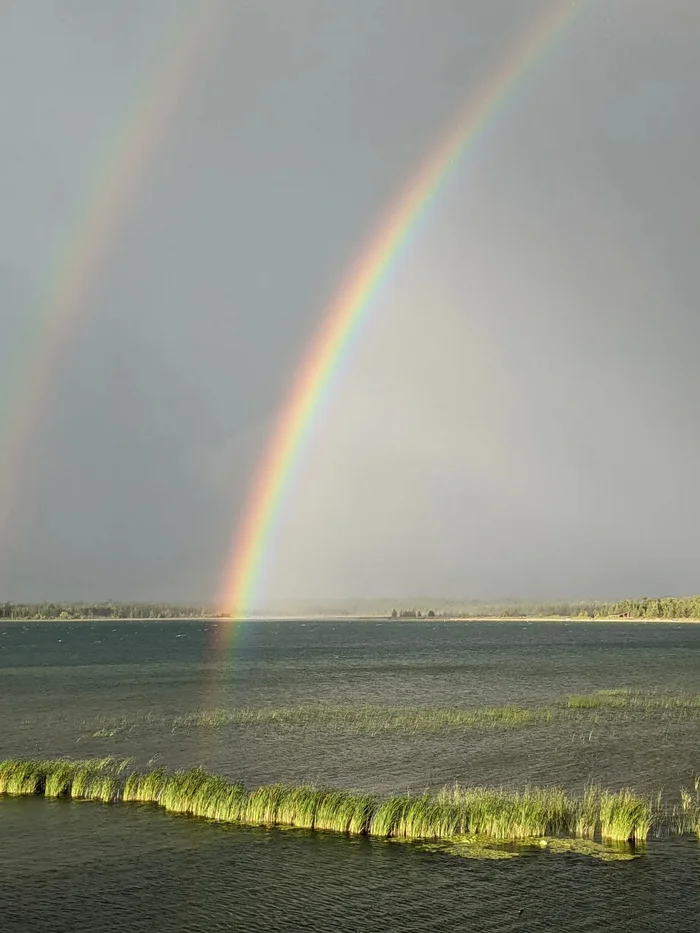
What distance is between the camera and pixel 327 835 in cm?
3008

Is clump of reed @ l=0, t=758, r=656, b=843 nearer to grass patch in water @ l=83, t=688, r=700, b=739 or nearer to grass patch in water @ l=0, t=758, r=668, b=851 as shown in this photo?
grass patch in water @ l=0, t=758, r=668, b=851

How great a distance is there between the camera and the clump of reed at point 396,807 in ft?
96.1

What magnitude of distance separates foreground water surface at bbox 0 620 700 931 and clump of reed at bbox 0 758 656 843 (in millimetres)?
954

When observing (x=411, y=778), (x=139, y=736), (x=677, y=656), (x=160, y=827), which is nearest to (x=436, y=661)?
(x=677, y=656)

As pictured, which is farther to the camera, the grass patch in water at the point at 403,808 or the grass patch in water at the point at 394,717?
the grass patch in water at the point at 394,717

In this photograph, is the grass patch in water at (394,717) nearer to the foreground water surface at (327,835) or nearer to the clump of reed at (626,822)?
the foreground water surface at (327,835)

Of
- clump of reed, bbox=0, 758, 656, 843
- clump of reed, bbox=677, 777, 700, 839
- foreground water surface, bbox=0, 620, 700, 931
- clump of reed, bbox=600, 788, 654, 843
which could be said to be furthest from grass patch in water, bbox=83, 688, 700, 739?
clump of reed, bbox=600, 788, 654, 843

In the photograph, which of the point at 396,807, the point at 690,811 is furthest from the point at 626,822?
the point at 396,807

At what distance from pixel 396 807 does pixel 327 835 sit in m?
2.71

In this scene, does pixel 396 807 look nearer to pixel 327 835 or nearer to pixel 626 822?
pixel 327 835

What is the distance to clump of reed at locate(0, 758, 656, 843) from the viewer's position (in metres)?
29.3

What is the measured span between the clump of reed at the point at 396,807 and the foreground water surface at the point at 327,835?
3.13ft

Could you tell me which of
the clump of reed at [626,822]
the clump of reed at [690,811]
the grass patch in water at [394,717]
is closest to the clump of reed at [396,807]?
the clump of reed at [626,822]

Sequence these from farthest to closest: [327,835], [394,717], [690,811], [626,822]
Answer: [394,717]
[690,811]
[327,835]
[626,822]
